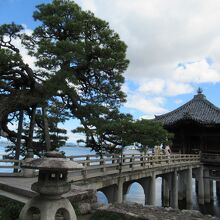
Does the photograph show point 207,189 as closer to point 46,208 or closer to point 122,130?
point 122,130

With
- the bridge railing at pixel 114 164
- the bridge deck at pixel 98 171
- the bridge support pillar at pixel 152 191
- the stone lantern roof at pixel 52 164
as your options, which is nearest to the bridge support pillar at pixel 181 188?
the bridge deck at pixel 98 171

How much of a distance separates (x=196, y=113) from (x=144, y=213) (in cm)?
2972

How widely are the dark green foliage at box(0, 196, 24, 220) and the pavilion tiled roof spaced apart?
25.5 metres

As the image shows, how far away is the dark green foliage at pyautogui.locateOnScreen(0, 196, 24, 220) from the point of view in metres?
8.18

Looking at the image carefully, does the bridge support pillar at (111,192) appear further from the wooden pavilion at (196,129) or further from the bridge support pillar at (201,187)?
the wooden pavilion at (196,129)

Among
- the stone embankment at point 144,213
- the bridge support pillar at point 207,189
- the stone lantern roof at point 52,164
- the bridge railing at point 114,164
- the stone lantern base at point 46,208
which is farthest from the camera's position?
the bridge support pillar at point 207,189

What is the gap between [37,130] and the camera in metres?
22.7

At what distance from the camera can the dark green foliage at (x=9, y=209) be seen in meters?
8.18

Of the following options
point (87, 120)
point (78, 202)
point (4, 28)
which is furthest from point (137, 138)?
point (4, 28)

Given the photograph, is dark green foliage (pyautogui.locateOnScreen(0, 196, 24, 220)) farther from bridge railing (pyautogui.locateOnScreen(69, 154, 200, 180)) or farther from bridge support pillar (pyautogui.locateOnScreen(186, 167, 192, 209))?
bridge support pillar (pyautogui.locateOnScreen(186, 167, 192, 209))

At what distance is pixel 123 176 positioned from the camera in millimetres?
17906

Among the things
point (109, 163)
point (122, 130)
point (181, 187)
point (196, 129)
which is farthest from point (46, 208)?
point (196, 129)

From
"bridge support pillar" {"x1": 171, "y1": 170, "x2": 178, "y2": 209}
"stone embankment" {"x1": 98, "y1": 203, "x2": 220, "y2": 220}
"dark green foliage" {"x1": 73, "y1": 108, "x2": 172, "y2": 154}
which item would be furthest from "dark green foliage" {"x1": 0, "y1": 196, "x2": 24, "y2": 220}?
"bridge support pillar" {"x1": 171, "y1": 170, "x2": 178, "y2": 209}

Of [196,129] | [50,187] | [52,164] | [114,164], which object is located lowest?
[50,187]
